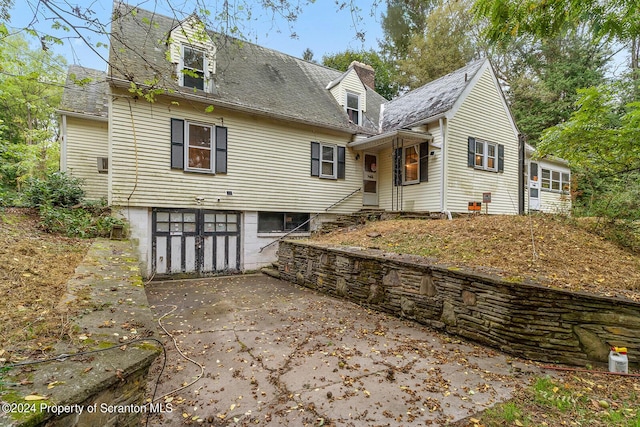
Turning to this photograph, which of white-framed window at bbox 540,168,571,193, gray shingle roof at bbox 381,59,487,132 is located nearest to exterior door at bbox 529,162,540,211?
white-framed window at bbox 540,168,571,193

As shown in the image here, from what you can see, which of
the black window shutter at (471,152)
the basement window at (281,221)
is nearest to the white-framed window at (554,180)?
the black window shutter at (471,152)

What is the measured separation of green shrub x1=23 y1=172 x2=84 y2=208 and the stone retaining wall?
8273mm

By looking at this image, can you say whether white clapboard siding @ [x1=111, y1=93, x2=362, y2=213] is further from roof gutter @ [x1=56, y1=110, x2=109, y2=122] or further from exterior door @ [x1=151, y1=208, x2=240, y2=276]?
roof gutter @ [x1=56, y1=110, x2=109, y2=122]

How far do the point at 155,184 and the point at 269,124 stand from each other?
4.12 m

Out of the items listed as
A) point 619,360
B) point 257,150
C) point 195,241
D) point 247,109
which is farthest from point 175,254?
point 619,360

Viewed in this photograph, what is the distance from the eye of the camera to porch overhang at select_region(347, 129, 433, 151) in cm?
1013

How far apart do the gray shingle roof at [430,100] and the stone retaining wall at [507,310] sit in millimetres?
7351

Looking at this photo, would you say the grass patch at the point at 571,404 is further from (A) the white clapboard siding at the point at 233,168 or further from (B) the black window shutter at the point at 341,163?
(B) the black window shutter at the point at 341,163

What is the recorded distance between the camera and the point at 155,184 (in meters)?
8.61

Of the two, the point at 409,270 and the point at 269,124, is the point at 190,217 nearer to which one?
the point at 269,124

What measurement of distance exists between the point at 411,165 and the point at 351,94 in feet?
13.5

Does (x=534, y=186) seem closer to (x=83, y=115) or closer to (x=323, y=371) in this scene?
(x=323, y=371)

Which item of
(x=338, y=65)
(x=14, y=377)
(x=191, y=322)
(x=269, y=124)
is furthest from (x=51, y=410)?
(x=338, y=65)

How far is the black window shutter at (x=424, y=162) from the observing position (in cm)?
1080
